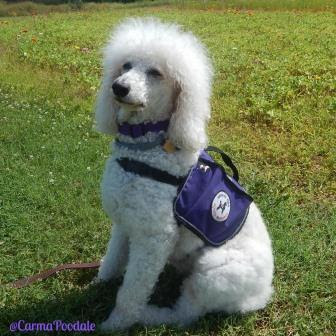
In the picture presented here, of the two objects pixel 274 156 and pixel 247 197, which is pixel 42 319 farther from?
pixel 274 156

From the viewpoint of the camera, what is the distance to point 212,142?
204 inches

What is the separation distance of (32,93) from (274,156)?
3.41 m

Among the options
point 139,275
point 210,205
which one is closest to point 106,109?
point 210,205

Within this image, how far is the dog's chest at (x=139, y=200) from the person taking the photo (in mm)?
2434

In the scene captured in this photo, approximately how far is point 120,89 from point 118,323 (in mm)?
1243

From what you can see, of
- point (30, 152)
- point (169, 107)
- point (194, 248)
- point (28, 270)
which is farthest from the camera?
point (30, 152)

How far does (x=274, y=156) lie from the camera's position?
4.82 metres

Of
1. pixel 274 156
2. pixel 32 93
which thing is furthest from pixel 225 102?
pixel 32 93

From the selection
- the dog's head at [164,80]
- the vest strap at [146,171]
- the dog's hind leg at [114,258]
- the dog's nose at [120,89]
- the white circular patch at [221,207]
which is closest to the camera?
the dog's nose at [120,89]

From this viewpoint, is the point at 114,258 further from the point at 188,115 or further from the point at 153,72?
the point at 153,72

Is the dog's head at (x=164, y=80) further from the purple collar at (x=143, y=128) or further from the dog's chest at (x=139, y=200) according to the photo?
the dog's chest at (x=139, y=200)

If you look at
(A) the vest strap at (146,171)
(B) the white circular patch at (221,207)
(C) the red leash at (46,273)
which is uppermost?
(A) the vest strap at (146,171)

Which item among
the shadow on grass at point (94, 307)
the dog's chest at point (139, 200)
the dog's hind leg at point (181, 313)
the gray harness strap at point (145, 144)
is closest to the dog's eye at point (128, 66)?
the gray harness strap at point (145, 144)

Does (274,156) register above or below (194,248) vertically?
below
